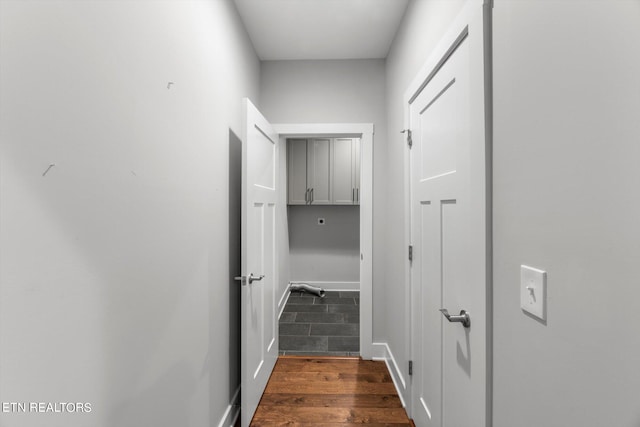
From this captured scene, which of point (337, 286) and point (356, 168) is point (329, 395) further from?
point (356, 168)

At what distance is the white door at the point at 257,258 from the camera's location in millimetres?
1688

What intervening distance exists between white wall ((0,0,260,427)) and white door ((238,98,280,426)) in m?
0.27

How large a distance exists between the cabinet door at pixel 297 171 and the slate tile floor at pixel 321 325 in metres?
1.48

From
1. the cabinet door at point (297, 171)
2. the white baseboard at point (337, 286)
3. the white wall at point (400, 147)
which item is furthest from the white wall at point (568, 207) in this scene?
the white baseboard at point (337, 286)

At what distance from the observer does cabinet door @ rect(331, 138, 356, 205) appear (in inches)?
175

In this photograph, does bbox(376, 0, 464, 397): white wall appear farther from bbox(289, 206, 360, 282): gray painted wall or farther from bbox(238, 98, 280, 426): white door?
bbox(289, 206, 360, 282): gray painted wall

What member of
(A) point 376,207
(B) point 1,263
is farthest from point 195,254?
(A) point 376,207

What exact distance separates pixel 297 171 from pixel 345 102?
2.02 metres

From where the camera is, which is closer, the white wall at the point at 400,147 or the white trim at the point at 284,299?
the white wall at the point at 400,147

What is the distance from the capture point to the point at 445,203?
130cm

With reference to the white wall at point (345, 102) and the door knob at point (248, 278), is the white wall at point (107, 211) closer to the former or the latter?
the door knob at point (248, 278)

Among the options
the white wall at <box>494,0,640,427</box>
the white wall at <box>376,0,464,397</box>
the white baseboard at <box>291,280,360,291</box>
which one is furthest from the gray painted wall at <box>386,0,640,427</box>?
the white baseboard at <box>291,280,360,291</box>

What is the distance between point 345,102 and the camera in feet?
8.47

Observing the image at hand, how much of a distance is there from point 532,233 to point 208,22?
165 cm
